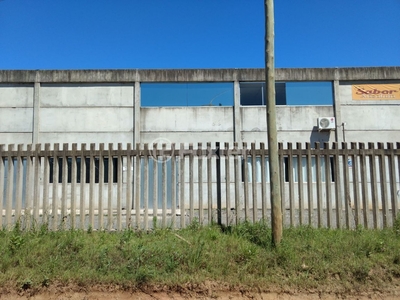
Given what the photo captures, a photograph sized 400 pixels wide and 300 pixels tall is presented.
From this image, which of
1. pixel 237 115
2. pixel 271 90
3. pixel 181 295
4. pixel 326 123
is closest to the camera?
pixel 181 295

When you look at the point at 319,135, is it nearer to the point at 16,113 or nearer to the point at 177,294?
the point at 177,294

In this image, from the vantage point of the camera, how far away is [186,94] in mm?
15047

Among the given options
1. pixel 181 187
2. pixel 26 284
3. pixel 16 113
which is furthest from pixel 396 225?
pixel 16 113

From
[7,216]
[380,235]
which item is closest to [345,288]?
[380,235]

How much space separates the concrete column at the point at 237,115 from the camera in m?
14.7

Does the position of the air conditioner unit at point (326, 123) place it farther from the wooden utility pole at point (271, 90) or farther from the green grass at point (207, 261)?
the wooden utility pole at point (271, 90)

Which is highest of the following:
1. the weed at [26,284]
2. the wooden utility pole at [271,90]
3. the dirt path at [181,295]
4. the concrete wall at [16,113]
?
the concrete wall at [16,113]

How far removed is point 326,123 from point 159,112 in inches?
311

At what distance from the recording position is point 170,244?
4871mm

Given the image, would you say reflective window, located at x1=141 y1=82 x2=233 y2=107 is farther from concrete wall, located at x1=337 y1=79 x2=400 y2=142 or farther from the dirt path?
the dirt path

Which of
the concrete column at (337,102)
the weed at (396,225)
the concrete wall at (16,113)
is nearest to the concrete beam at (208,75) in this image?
the concrete column at (337,102)

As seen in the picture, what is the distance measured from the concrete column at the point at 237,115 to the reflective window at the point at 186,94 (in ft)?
0.79

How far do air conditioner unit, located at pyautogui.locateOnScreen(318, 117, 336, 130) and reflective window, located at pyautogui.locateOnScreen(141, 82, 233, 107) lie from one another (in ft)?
14.0

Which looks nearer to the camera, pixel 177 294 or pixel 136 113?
pixel 177 294
